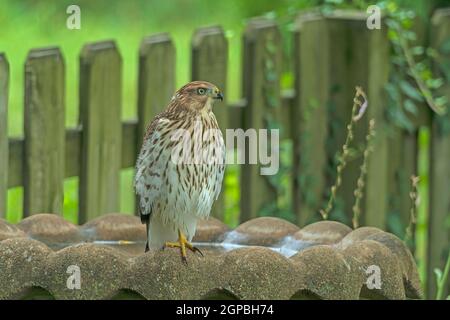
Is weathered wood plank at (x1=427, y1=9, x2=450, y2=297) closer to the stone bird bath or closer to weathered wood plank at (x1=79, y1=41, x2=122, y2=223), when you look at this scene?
weathered wood plank at (x1=79, y1=41, x2=122, y2=223)

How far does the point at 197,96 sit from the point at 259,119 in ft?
6.26

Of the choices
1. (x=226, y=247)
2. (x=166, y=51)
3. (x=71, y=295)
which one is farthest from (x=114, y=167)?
(x=71, y=295)

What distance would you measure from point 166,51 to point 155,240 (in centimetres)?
146

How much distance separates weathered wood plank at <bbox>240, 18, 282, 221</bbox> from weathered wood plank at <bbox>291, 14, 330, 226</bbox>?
0.75ft

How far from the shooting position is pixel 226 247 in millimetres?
5398

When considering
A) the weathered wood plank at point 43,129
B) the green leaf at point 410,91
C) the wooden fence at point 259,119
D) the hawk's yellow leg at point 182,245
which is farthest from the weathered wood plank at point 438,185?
the hawk's yellow leg at point 182,245

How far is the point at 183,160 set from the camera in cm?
486

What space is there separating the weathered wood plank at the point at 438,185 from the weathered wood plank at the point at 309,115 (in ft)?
2.19

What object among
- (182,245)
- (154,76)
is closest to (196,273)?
(182,245)

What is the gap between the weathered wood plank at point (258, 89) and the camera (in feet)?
22.2

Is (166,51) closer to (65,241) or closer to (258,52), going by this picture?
(258,52)

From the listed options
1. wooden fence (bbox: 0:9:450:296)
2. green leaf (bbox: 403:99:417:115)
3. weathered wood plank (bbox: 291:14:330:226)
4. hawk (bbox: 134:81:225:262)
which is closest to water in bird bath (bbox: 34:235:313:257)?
hawk (bbox: 134:81:225:262)

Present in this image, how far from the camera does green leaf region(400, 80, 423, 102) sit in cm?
722

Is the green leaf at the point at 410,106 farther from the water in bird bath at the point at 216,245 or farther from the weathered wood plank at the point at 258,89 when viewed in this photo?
the water in bird bath at the point at 216,245
